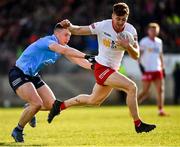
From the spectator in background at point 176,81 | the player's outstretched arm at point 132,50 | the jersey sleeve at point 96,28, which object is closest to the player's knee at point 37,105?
the jersey sleeve at point 96,28

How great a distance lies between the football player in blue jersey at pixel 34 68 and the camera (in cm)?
1320

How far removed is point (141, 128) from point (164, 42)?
16251mm

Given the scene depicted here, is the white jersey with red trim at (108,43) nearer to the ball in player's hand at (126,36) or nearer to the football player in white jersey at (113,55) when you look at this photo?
the football player in white jersey at (113,55)

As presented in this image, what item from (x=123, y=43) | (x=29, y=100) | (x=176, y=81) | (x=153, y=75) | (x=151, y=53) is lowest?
(x=176, y=81)

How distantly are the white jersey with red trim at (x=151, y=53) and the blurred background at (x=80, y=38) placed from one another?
591cm

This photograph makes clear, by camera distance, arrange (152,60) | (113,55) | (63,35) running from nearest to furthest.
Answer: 1. (113,55)
2. (63,35)
3. (152,60)

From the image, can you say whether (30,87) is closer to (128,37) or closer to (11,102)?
(128,37)

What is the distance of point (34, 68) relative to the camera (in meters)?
13.6

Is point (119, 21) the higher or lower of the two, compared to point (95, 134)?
higher

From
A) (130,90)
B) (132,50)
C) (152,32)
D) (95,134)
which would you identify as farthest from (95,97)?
(152,32)

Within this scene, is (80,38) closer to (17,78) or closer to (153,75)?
(153,75)

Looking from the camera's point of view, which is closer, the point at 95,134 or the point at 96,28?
the point at 96,28

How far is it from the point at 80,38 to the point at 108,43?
52.7 ft

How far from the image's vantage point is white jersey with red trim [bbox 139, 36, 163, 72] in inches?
872
